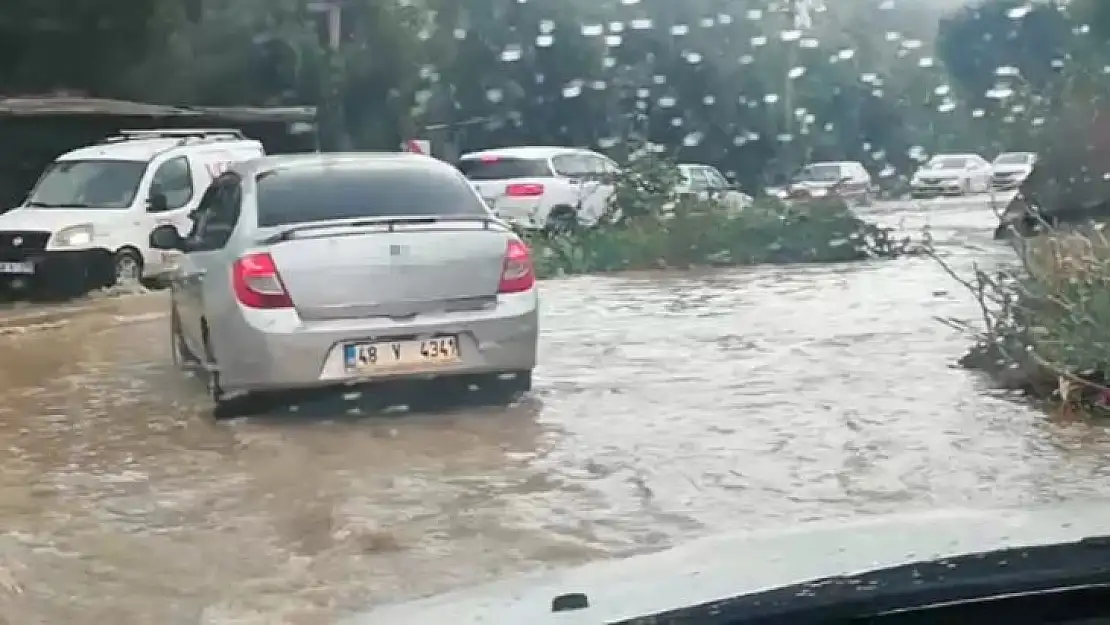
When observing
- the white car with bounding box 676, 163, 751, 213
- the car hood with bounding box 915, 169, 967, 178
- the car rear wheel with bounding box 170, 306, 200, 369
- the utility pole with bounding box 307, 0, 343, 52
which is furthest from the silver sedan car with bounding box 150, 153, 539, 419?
the white car with bounding box 676, 163, 751, 213

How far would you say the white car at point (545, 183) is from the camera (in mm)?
7152

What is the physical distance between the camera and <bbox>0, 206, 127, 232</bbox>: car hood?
27.1ft

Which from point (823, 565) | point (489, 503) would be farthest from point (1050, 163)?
point (823, 565)

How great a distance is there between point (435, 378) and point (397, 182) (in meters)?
0.67

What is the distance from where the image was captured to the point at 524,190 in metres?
8.51

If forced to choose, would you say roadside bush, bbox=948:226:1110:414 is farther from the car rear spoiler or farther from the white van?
the white van

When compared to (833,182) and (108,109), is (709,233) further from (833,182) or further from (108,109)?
(108,109)

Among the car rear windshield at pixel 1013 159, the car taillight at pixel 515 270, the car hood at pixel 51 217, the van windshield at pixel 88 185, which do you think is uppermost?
the car taillight at pixel 515 270

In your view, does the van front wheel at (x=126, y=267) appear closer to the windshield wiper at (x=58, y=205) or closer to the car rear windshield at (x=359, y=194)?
the windshield wiper at (x=58, y=205)

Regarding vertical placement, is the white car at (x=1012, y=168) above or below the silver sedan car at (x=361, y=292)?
below

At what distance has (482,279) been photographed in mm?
4727

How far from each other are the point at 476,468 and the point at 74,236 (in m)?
4.82

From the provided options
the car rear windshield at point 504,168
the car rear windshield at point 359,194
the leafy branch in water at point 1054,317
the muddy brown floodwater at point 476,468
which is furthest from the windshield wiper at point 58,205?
the leafy branch in water at point 1054,317

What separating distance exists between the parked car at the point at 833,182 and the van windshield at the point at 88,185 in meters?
3.51
